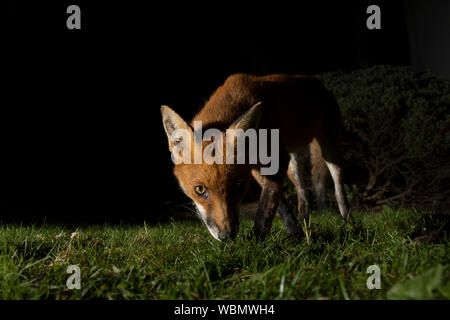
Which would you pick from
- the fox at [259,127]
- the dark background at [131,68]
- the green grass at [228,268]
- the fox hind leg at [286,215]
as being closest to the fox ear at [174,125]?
the fox at [259,127]

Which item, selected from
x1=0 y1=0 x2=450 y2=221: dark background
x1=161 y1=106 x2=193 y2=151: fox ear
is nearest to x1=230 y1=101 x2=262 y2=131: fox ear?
x1=161 y1=106 x2=193 y2=151: fox ear

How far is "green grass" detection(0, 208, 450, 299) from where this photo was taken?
6.10 ft

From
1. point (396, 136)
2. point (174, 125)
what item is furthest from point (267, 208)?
point (396, 136)

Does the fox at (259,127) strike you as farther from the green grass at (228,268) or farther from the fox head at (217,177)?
the green grass at (228,268)

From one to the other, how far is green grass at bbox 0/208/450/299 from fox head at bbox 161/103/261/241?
0.67 feet

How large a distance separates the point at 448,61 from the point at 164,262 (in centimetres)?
704

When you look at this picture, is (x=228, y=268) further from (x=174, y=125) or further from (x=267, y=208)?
(x=174, y=125)

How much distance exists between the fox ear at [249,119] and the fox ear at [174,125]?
405 millimetres

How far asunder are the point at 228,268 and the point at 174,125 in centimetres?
131

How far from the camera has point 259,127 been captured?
3154 mm

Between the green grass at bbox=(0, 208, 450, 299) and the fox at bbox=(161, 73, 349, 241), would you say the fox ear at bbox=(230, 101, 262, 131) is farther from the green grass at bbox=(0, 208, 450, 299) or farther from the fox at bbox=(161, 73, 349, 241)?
the green grass at bbox=(0, 208, 450, 299)

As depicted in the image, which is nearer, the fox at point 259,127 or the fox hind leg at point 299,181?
the fox at point 259,127

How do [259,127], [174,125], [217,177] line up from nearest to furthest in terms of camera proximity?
[217,177]
[174,125]
[259,127]

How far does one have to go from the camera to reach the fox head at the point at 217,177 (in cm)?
268
